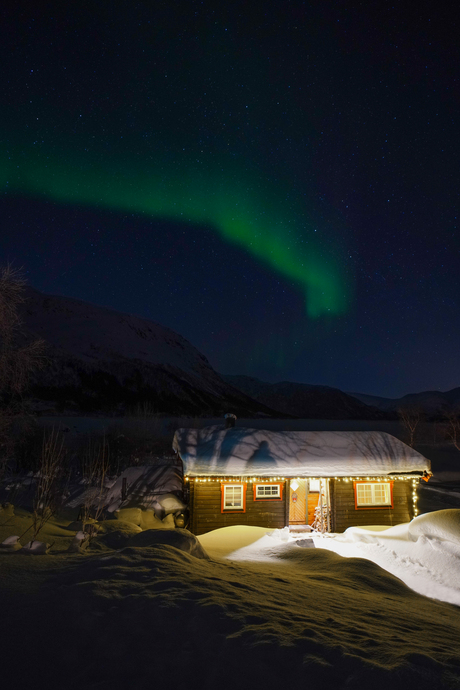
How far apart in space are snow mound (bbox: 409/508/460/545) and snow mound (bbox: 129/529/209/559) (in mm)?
6713

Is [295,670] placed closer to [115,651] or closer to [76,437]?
[115,651]

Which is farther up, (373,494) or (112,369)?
(112,369)

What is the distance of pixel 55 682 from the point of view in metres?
3.30

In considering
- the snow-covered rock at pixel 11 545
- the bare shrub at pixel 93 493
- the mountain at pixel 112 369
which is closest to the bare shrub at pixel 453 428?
the bare shrub at pixel 93 493

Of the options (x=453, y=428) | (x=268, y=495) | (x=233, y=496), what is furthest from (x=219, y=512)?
(x=453, y=428)

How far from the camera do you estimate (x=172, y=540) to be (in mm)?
8336

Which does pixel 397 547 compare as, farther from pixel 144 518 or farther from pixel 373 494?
pixel 144 518

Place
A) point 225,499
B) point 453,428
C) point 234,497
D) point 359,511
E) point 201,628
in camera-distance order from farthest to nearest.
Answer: point 453,428
point 359,511
point 234,497
point 225,499
point 201,628

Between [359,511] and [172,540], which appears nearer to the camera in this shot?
[172,540]

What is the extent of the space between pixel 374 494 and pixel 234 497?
5457mm

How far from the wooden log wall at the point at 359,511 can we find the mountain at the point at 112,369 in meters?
72.0

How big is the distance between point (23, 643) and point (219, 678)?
2.00 metres

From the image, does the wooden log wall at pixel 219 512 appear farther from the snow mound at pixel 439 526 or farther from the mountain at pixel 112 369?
the mountain at pixel 112 369

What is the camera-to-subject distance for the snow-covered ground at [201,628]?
345cm
